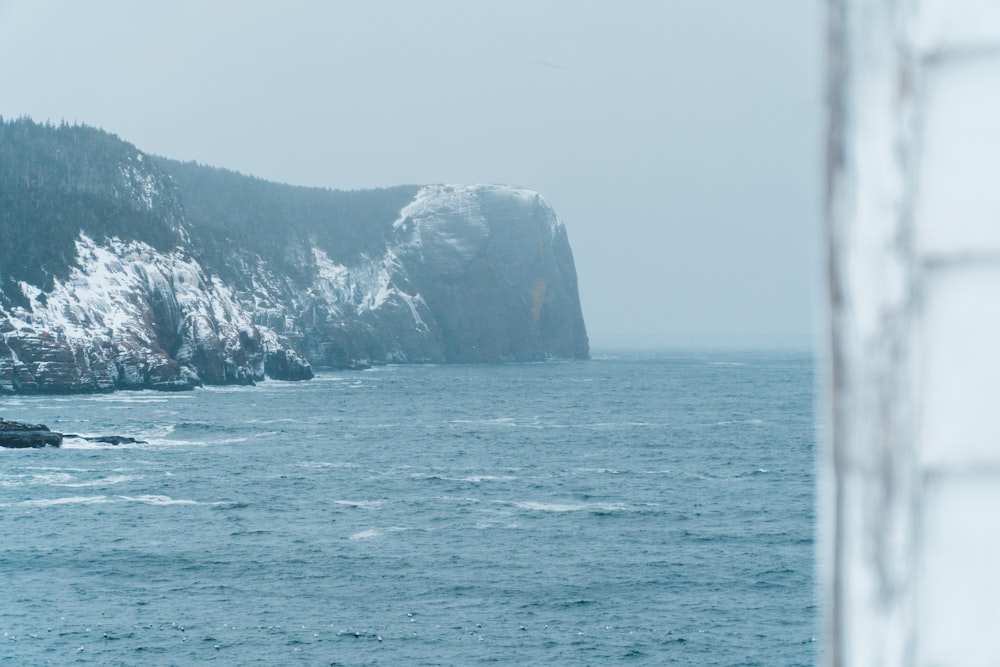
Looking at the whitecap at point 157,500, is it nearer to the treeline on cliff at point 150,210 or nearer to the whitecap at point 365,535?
the whitecap at point 365,535

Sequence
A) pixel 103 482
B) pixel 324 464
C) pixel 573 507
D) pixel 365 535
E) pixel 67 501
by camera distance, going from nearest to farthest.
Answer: pixel 365 535 → pixel 67 501 → pixel 573 507 → pixel 103 482 → pixel 324 464

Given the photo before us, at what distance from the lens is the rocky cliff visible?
7819 cm

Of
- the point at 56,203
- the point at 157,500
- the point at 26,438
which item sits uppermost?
the point at 56,203

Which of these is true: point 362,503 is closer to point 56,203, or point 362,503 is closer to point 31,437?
point 31,437

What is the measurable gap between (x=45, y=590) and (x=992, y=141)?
26886mm

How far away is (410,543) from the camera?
97.6 feet

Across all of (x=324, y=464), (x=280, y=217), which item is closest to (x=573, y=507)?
(x=324, y=464)

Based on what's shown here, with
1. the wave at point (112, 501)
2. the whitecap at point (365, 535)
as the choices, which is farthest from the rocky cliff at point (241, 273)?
the whitecap at point (365, 535)

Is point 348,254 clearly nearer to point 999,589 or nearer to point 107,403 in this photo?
point 107,403

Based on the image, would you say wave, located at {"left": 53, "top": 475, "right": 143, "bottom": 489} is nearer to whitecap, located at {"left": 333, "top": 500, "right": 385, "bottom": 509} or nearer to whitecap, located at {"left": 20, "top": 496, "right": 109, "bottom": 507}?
whitecap, located at {"left": 20, "top": 496, "right": 109, "bottom": 507}

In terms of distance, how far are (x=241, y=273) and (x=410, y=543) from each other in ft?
304

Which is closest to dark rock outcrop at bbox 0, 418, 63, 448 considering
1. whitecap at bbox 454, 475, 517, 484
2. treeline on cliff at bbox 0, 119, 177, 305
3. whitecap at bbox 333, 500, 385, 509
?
whitecap at bbox 333, 500, 385, 509

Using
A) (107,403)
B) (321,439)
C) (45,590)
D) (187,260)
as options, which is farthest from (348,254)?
(45,590)

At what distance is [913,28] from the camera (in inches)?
32.1
